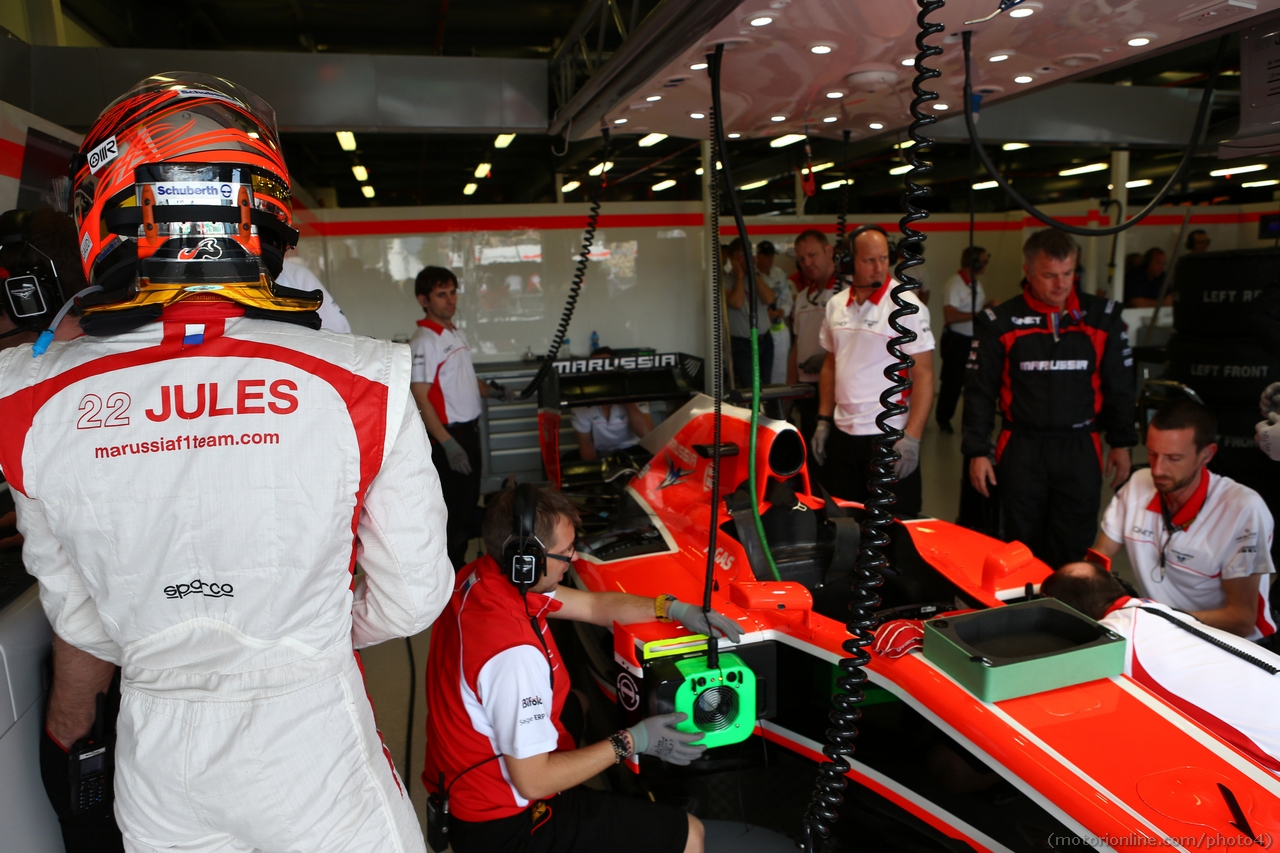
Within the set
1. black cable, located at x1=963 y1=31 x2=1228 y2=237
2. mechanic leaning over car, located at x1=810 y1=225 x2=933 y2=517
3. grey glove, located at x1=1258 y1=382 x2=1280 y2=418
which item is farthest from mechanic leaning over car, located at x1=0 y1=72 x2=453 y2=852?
grey glove, located at x1=1258 y1=382 x2=1280 y2=418

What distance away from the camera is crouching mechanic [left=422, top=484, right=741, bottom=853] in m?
1.56

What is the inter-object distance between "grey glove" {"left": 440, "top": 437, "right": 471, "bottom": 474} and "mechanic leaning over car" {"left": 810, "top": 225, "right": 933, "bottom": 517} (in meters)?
1.78

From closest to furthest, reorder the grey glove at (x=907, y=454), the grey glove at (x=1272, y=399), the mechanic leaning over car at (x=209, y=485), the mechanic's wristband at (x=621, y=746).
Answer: the mechanic leaning over car at (x=209, y=485)
the mechanic's wristband at (x=621, y=746)
the grey glove at (x=1272, y=399)
the grey glove at (x=907, y=454)

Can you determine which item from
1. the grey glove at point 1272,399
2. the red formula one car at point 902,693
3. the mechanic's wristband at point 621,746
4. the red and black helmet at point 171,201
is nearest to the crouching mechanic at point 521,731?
the mechanic's wristband at point 621,746

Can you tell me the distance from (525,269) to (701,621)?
5578 millimetres

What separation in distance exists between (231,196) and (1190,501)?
2.63 metres

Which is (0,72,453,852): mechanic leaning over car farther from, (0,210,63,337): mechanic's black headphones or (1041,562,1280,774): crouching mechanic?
(1041,562,1280,774): crouching mechanic

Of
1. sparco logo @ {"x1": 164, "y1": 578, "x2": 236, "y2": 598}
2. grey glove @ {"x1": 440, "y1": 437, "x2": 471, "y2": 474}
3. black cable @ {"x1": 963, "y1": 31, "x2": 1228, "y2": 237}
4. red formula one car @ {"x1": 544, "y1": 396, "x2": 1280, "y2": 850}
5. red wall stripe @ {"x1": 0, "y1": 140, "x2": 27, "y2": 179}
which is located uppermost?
red wall stripe @ {"x1": 0, "y1": 140, "x2": 27, "y2": 179}

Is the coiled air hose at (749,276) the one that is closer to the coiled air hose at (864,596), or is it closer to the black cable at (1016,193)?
the coiled air hose at (864,596)

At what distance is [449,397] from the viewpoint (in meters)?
4.09

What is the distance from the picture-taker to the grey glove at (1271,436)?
2.52m

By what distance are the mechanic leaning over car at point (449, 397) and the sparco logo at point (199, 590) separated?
295cm

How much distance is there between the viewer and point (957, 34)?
6.73ft

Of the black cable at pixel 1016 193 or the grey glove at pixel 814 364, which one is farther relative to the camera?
the grey glove at pixel 814 364
